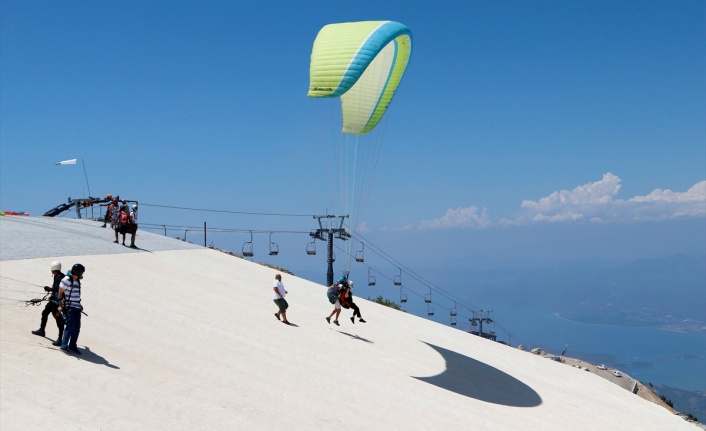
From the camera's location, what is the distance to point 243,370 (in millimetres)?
11164

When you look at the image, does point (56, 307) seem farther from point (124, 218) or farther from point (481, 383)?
point (124, 218)

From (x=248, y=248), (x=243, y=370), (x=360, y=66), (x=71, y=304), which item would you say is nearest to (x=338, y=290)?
(x=243, y=370)

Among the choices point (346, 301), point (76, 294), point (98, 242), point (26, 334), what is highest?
point (98, 242)

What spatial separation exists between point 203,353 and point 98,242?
1345cm

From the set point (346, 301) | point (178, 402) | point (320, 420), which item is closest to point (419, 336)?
point (346, 301)

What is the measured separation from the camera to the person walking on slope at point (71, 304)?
9459 millimetres

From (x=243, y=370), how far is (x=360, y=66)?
8.86 m

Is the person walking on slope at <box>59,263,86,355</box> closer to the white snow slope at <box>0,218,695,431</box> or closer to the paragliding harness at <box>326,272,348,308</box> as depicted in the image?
the white snow slope at <box>0,218,695,431</box>

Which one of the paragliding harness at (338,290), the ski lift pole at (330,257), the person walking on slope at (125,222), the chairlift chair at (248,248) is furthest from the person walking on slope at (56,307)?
the ski lift pole at (330,257)

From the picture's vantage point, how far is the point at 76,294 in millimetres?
9547

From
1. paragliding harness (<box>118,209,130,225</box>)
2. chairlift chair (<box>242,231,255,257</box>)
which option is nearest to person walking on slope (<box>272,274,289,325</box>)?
paragliding harness (<box>118,209,130,225</box>)

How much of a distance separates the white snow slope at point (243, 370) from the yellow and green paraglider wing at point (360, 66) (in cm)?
702

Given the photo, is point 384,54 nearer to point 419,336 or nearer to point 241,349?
point 419,336

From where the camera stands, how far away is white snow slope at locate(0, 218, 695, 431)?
8266mm
